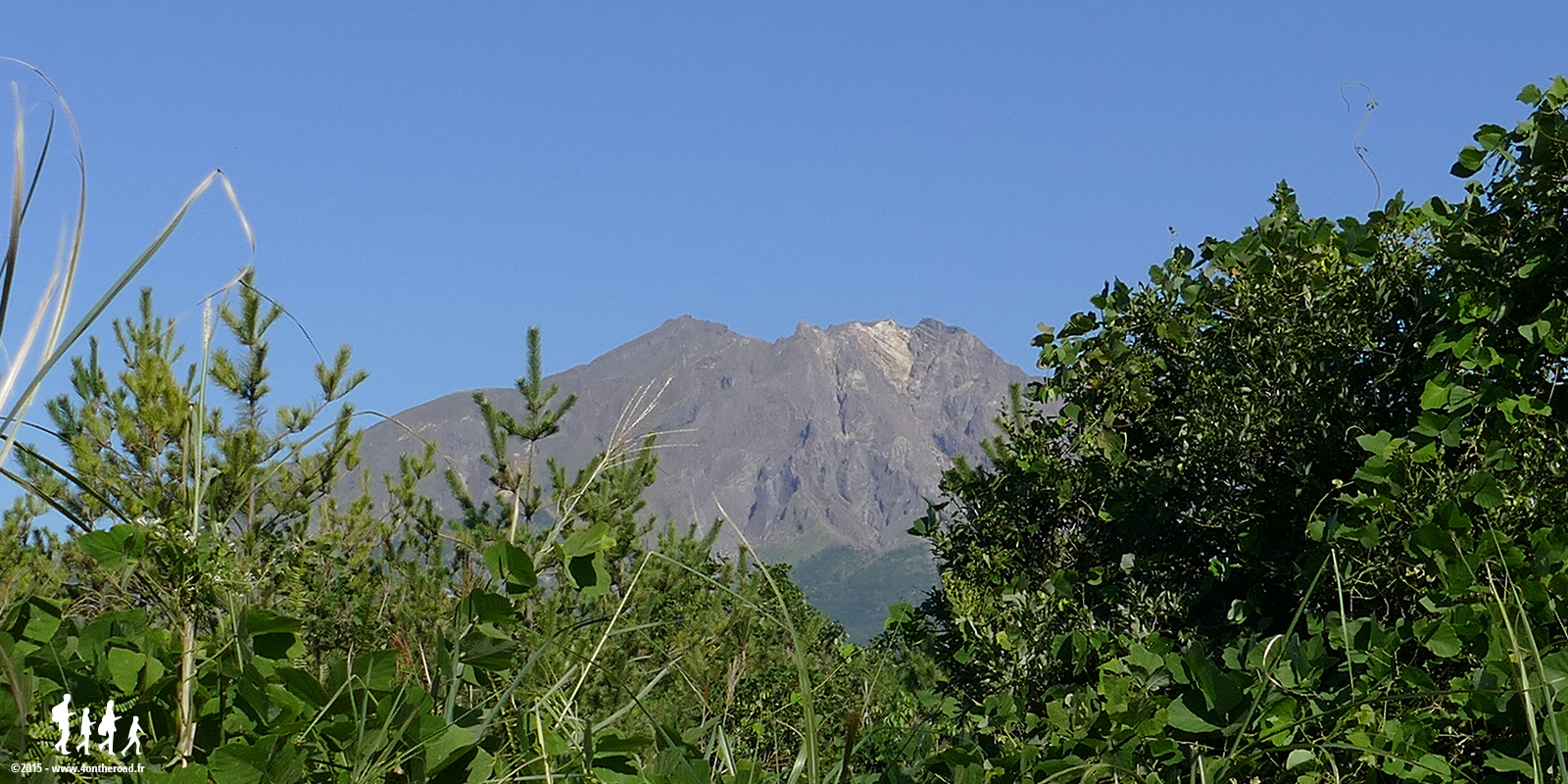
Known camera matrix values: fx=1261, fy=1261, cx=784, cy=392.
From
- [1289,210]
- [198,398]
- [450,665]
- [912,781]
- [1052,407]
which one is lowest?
[912,781]

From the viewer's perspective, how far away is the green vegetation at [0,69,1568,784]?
1812 mm

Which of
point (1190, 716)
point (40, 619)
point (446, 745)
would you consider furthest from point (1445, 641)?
point (40, 619)

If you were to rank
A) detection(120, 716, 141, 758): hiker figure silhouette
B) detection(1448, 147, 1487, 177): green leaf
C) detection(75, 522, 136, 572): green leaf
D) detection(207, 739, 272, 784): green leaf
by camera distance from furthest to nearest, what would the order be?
detection(1448, 147, 1487, 177): green leaf < detection(75, 522, 136, 572): green leaf < detection(120, 716, 141, 758): hiker figure silhouette < detection(207, 739, 272, 784): green leaf

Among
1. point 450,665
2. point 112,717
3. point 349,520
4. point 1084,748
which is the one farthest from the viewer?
point 349,520

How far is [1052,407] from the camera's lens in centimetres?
554

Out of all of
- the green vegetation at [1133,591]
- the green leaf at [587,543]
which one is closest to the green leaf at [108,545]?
the green vegetation at [1133,591]

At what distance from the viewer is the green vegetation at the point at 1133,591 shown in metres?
1.81

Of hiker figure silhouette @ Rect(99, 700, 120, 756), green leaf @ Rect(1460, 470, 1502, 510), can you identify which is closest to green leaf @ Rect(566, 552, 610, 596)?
hiker figure silhouette @ Rect(99, 700, 120, 756)

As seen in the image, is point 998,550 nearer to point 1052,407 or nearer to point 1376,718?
point 1052,407

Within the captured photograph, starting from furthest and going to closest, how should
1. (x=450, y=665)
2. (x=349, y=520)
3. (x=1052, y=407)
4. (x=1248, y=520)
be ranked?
(x=349, y=520), (x=1052, y=407), (x=1248, y=520), (x=450, y=665)

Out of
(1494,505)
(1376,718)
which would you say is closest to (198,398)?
(1376,718)

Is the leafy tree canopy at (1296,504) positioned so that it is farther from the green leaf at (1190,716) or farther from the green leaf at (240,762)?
the green leaf at (240,762)

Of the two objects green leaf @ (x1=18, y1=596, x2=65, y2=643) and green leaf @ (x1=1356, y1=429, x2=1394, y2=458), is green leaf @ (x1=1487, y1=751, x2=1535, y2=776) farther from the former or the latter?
green leaf @ (x1=18, y1=596, x2=65, y2=643)

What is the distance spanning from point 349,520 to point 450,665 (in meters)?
11.5
